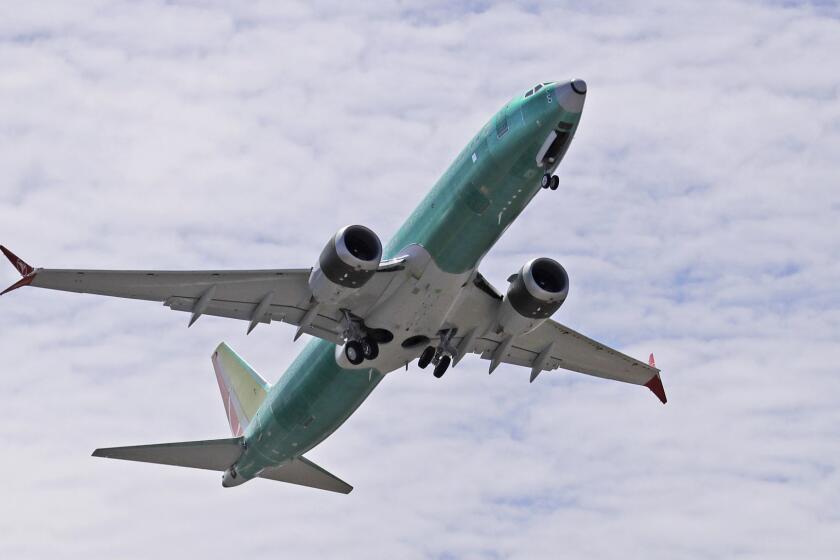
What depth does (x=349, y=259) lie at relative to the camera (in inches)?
1608

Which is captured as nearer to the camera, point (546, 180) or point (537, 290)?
point (546, 180)

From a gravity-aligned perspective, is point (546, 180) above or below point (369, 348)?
above

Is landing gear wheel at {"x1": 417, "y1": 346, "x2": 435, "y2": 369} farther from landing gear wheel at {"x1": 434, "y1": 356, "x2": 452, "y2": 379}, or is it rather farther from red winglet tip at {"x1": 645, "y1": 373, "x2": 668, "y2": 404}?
red winglet tip at {"x1": 645, "y1": 373, "x2": 668, "y2": 404}

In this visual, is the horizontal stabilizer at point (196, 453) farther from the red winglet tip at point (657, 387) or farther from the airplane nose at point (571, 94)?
the airplane nose at point (571, 94)

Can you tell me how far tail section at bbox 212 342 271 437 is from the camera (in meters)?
54.0

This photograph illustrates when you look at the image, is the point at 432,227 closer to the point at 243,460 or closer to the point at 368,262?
the point at 368,262

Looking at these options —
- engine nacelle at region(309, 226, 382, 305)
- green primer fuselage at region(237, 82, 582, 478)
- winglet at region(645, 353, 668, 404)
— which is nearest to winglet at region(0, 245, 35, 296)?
engine nacelle at region(309, 226, 382, 305)

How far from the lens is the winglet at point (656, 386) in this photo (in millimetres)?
51969

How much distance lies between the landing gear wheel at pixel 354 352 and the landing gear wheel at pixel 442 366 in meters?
3.07

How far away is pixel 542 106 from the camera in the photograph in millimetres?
39000

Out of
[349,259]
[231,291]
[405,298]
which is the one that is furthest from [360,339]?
[231,291]

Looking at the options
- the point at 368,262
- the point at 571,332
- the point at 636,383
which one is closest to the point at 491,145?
the point at 368,262

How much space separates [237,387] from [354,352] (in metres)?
13.0

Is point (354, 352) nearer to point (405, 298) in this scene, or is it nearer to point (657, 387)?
point (405, 298)
